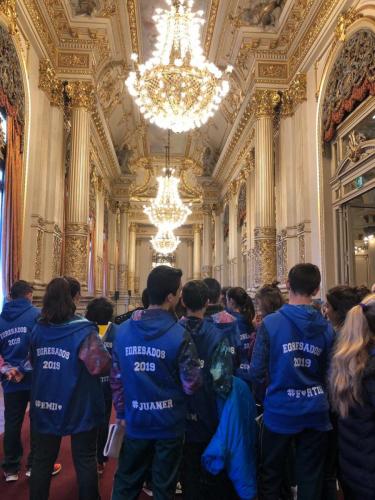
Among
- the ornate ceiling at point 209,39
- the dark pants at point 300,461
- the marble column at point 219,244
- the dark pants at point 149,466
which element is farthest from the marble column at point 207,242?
the dark pants at point 149,466

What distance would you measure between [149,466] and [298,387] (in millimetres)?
950

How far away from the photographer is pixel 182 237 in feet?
82.4

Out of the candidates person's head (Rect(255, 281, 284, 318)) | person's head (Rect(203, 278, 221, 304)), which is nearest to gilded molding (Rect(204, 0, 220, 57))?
person's head (Rect(203, 278, 221, 304))

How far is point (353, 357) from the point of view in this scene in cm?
192

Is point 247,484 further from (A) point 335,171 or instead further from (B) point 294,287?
(A) point 335,171

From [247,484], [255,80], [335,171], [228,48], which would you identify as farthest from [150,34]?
[247,484]

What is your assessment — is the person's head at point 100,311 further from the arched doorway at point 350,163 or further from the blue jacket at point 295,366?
the arched doorway at point 350,163

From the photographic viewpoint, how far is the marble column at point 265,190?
379 inches

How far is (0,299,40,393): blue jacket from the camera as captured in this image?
339cm

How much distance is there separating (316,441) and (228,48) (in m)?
10.8

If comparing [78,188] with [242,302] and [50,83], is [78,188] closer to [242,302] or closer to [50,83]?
[50,83]

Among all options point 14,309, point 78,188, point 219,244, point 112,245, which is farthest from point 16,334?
point 112,245

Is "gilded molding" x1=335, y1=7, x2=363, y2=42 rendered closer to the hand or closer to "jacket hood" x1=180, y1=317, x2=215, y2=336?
"jacket hood" x1=180, y1=317, x2=215, y2=336

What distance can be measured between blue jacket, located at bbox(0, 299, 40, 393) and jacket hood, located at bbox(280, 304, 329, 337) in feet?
6.91
